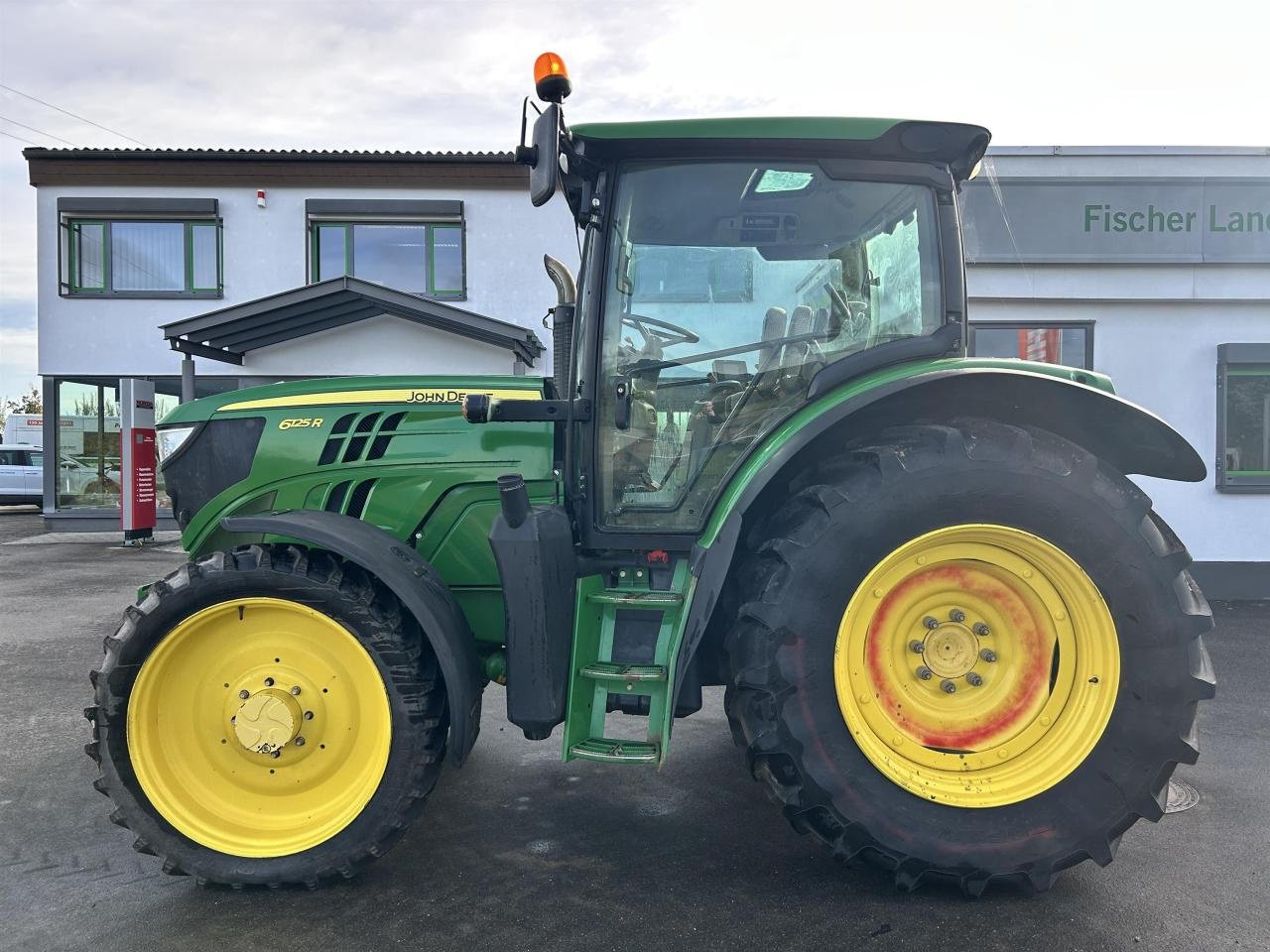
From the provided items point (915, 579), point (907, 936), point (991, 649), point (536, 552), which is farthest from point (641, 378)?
point (907, 936)

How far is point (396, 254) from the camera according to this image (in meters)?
13.0

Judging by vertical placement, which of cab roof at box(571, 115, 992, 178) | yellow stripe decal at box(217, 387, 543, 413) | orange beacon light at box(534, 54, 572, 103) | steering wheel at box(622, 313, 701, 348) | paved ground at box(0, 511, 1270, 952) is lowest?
paved ground at box(0, 511, 1270, 952)

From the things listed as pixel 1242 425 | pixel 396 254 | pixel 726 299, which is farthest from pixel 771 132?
pixel 396 254

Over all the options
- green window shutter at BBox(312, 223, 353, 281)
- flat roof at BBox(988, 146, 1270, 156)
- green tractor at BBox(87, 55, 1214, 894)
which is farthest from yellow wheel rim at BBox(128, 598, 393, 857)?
green window shutter at BBox(312, 223, 353, 281)

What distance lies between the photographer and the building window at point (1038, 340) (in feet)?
24.4

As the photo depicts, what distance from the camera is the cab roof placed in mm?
2504

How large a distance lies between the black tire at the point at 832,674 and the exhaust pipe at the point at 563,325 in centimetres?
109

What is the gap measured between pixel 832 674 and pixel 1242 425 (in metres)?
7.03

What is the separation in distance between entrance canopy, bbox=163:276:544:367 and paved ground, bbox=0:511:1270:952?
26.2 feet

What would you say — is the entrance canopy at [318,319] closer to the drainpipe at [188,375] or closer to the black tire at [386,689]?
the drainpipe at [188,375]

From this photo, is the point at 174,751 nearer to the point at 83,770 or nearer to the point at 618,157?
the point at 83,770

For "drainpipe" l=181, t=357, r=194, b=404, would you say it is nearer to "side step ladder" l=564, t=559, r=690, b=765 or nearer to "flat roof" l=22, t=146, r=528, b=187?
"flat roof" l=22, t=146, r=528, b=187

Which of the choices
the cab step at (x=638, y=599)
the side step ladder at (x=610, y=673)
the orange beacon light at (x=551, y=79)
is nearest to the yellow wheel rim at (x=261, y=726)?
the side step ladder at (x=610, y=673)

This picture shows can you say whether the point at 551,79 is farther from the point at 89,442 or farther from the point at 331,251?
the point at 89,442
